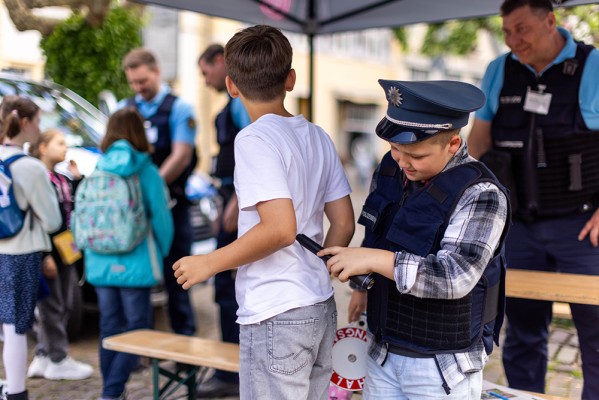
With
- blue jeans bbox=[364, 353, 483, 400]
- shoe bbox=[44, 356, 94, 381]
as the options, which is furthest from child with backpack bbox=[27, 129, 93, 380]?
blue jeans bbox=[364, 353, 483, 400]

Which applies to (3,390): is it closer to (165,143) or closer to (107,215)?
(107,215)

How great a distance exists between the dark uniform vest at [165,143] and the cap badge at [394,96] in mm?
2992

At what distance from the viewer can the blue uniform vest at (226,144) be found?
4199 mm

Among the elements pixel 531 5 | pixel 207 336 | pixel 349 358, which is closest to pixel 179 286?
pixel 207 336

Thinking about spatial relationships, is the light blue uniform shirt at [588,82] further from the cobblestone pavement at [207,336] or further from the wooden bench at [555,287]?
the cobblestone pavement at [207,336]

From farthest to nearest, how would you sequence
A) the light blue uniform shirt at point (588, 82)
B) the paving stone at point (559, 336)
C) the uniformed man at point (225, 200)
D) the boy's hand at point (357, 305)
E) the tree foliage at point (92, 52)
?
the tree foliage at point (92, 52) < the paving stone at point (559, 336) < the uniformed man at point (225, 200) < the light blue uniform shirt at point (588, 82) < the boy's hand at point (357, 305)

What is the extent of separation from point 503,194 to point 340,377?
1.07 m

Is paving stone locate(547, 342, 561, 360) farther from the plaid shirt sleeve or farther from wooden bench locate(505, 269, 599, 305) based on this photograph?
the plaid shirt sleeve

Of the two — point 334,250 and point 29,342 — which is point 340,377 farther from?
point 29,342

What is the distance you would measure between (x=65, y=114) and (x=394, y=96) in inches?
156

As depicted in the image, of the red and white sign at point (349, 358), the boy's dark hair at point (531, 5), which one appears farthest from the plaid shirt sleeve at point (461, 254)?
the boy's dark hair at point (531, 5)

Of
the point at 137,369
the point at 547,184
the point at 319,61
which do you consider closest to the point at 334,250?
the point at 547,184

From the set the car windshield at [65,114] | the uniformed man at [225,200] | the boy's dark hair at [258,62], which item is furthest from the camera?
the car windshield at [65,114]

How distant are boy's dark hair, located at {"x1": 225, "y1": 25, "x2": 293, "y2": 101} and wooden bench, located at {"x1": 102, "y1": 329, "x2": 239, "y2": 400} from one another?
149cm
